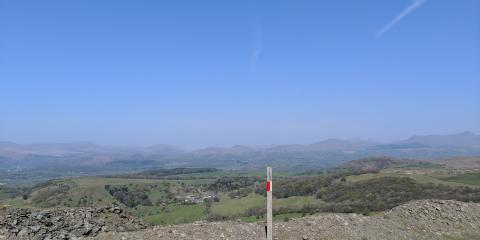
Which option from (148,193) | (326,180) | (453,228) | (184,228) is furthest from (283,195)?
(184,228)

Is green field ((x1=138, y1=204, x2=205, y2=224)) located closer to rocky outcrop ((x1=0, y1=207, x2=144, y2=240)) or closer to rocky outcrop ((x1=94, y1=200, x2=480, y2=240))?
rocky outcrop ((x1=94, y1=200, x2=480, y2=240))

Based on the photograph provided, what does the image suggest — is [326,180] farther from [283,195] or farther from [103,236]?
[103,236]

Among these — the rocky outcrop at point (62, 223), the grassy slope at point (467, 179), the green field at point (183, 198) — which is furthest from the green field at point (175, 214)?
the rocky outcrop at point (62, 223)

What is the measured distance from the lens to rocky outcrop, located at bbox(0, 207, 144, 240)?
1456 centimetres

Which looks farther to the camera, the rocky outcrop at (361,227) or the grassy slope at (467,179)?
the grassy slope at (467,179)

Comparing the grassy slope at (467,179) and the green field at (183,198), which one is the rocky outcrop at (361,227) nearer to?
the green field at (183,198)

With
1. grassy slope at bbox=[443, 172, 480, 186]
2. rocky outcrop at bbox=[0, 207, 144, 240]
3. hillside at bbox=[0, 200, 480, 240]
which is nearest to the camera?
rocky outcrop at bbox=[0, 207, 144, 240]

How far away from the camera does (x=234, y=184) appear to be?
14600 cm

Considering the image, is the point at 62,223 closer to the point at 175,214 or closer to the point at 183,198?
the point at 175,214

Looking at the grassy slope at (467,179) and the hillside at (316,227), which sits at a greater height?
the hillside at (316,227)

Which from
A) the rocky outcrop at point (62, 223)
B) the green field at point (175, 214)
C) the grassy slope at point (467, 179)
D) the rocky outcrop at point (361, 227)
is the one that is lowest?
the green field at point (175, 214)

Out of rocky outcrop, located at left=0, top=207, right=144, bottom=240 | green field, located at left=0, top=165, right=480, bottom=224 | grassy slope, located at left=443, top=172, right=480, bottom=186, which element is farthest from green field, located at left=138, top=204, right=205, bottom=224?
rocky outcrop, located at left=0, top=207, right=144, bottom=240

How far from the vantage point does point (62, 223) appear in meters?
15.8

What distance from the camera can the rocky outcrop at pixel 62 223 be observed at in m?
14.6
